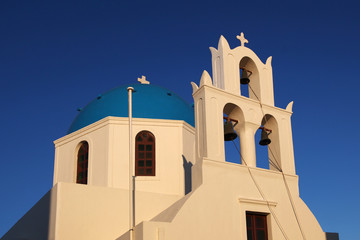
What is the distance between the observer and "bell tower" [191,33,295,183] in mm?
11469

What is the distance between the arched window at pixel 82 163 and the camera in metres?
15.4

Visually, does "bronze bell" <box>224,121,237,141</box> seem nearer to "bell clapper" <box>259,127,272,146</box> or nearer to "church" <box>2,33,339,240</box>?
"church" <box>2,33,339,240</box>

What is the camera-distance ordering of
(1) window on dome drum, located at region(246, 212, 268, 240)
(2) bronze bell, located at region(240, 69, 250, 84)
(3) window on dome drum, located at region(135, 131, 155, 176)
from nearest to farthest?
1. (1) window on dome drum, located at region(246, 212, 268, 240)
2. (2) bronze bell, located at region(240, 69, 250, 84)
3. (3) window on dome drum, located at region(135, 131, 155, 176)

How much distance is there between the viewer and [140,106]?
1597 centimetres

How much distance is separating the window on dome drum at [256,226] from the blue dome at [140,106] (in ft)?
18.6

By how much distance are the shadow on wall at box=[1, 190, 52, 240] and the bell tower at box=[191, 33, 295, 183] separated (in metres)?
4.41

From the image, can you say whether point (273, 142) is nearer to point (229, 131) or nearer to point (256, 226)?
point (229, 131)

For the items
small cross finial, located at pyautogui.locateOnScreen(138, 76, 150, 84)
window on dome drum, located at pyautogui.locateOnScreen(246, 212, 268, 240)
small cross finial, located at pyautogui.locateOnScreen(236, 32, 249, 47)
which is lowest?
window on dome drum, located at pyautogui.locateOnScreen(246, 212, 268, 240)

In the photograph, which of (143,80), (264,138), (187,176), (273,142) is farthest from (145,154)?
(273,142)

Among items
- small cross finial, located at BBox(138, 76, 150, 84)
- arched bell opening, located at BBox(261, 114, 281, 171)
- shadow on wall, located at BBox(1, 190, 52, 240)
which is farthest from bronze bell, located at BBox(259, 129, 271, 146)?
small cross finial, located at BBox(138, 76, 150, 84)

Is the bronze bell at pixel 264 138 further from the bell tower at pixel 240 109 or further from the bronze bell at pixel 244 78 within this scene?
the bronze bell at pixel 244 78

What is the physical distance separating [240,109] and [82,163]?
20.7 ft

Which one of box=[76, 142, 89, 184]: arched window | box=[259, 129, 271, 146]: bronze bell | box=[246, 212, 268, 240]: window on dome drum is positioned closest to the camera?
box=[246, 212, 268, 240]: window on dome drum

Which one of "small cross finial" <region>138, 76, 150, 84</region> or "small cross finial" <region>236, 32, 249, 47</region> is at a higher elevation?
"small cross finial" <region>138, 76, 150, 84</region>
